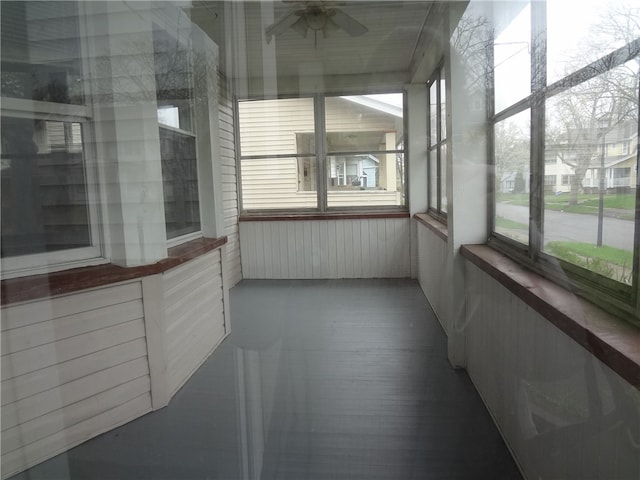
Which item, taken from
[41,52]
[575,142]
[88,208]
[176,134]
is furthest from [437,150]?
[41,52]

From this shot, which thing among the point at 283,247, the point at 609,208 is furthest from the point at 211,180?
the point at 609,208

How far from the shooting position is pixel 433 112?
3.44m

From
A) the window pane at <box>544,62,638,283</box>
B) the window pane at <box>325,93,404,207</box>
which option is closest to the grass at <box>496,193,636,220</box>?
the window pane at <box>544,62,638,283</box>

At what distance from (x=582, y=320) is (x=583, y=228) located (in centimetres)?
30

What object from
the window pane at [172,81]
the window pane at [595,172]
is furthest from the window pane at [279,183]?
the window pane at [595,172]

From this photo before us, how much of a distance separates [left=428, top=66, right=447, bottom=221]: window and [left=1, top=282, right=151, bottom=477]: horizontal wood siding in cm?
224

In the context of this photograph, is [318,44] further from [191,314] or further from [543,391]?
[543,391]

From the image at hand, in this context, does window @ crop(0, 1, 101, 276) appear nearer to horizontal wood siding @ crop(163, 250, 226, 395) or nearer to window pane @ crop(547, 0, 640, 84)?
horizontal wood siding @ crop(163, 250, 226, 395)

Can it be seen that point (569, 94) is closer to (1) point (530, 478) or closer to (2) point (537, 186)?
(2) point (537, 186)

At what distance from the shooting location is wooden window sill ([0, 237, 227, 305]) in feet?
4.66

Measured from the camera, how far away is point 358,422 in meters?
1.80

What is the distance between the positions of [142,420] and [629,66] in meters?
2.12

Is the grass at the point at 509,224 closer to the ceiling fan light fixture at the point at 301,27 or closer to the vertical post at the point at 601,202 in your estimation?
the vertical post at the point at 601,202

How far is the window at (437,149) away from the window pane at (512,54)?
1111mm
